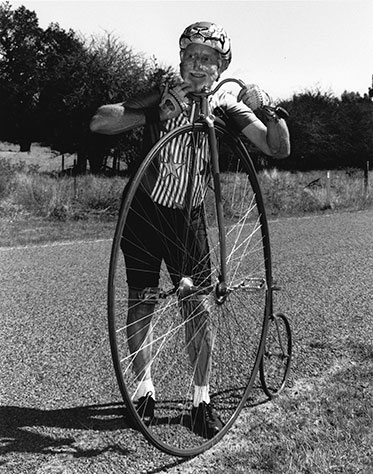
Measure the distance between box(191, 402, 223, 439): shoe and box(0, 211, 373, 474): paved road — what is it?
0.29 meters

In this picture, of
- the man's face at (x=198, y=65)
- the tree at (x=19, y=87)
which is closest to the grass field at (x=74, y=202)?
the man's face at (x=198, y=65)

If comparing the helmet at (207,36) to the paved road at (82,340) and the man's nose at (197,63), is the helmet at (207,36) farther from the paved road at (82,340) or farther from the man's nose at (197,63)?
the paved road at (82,340)

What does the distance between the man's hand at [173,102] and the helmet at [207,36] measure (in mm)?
219

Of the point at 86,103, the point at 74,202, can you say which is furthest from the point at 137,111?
the point at 86,103

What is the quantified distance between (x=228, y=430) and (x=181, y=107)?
1.57 m

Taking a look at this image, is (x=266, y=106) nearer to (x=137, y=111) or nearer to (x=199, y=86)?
(x=199, y=86)

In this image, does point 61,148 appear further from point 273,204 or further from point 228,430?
point 228,430

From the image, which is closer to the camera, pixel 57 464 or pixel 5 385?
pixel 57 464

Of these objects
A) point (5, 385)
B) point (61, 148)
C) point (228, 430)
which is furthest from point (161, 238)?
point (61, 148)

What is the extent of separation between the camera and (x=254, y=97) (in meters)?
3.01

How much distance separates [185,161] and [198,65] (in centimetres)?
44

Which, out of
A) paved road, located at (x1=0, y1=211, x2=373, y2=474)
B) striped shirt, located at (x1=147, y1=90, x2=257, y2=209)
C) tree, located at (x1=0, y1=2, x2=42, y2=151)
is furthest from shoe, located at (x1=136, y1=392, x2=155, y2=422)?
tree, located at (x1=0, y1=2, x2=42, y2=151)

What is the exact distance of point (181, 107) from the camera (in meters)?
2.82

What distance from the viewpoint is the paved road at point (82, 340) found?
2998 millimetres
